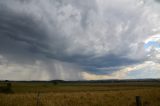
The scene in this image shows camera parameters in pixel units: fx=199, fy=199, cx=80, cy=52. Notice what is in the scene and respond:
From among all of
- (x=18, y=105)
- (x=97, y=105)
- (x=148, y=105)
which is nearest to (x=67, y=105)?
(x=97, y=105)

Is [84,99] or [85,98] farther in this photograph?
[85,98]

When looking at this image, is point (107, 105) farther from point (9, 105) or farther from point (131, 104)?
point (9, 105)

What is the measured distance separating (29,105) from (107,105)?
284 inches

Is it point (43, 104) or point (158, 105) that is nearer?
point (158, 105)

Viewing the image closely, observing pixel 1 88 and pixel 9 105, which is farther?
pixel 1 88

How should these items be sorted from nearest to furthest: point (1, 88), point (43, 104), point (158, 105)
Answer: point (158, 105), point (43, 104), point (1, 88)

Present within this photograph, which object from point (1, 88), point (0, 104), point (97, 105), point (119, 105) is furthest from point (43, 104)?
point (1, 88)

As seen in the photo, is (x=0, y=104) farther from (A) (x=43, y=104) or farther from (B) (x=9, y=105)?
(A) (x=43, y=104)

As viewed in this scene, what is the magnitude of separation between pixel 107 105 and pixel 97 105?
0.98 metres

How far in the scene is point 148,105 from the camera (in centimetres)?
1823

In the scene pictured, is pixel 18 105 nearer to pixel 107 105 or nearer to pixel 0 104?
pixel 0 104

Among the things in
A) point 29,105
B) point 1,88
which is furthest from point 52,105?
point 1,88

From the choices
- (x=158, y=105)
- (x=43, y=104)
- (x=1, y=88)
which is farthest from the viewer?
(x=1, y=88)

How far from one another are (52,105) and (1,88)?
52532mm
